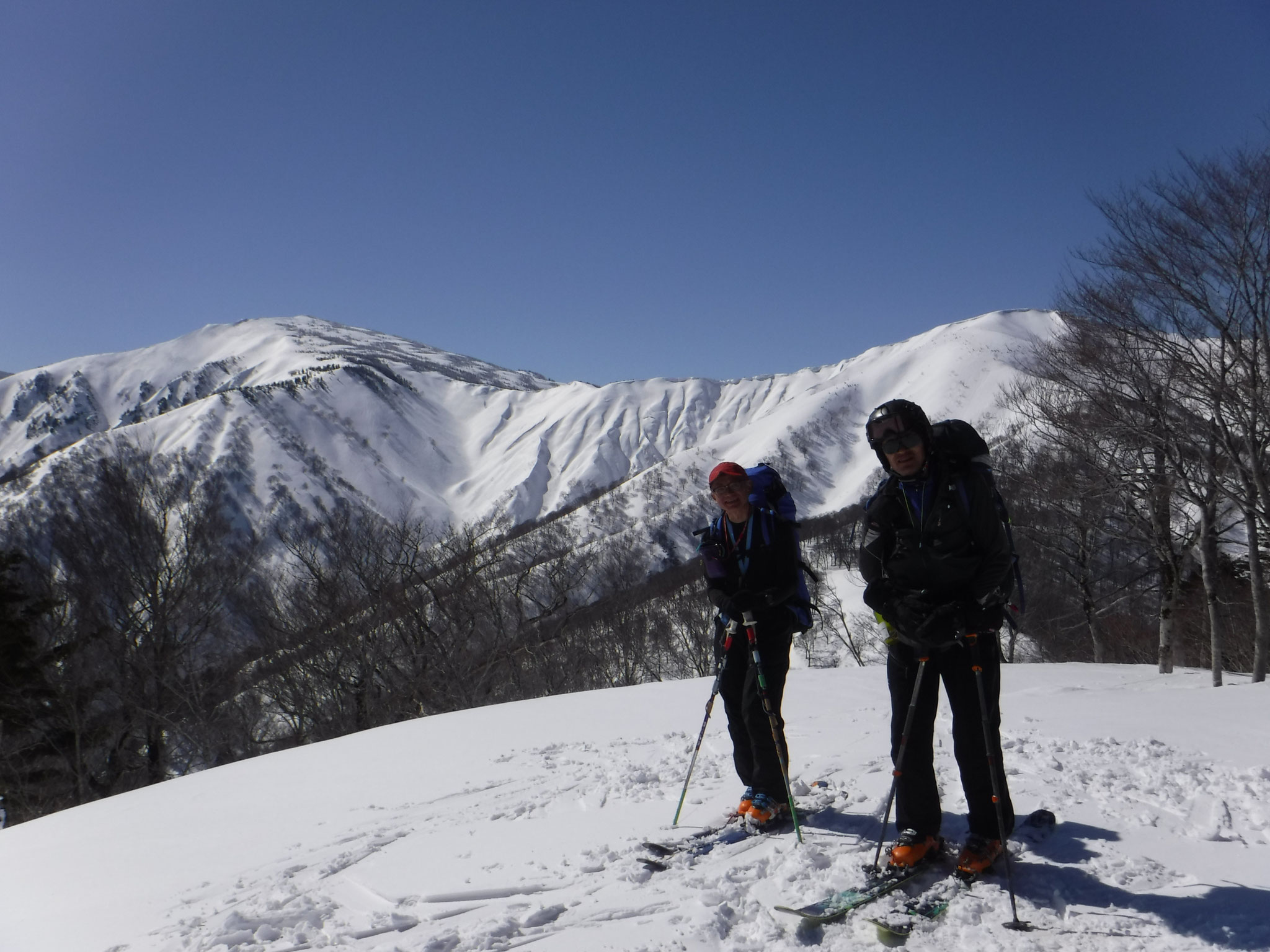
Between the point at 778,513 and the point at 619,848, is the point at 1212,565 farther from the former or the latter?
the point at 619,848

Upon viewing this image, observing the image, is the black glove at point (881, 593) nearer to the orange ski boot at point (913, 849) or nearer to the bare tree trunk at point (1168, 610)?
the orange ski boot at point (913, 849)

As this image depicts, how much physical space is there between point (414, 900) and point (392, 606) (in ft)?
54.3

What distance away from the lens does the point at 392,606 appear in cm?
1919

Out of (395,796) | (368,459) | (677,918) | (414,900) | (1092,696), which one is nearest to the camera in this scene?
(677,918)

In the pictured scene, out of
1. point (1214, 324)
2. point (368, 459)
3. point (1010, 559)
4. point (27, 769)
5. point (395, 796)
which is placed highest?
point (368, 459)

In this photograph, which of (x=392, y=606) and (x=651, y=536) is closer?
(x=392, y=606)

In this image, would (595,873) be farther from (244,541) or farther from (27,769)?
(244,541)

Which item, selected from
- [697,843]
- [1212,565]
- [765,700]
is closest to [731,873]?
[697,843]

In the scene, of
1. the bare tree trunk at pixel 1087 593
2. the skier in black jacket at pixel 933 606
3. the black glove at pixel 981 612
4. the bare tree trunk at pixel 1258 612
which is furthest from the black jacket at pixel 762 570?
the bare tree trunk at pixel 1087 593

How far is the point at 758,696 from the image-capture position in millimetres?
3990

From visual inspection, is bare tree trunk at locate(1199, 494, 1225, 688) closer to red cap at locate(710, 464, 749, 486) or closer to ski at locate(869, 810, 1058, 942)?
ski at locate(869, 810, 1058, 942)

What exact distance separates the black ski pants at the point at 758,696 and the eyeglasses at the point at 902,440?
1301mm

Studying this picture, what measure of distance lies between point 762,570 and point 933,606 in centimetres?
104

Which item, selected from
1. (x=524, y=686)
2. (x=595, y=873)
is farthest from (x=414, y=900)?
(x=524, y=686)
